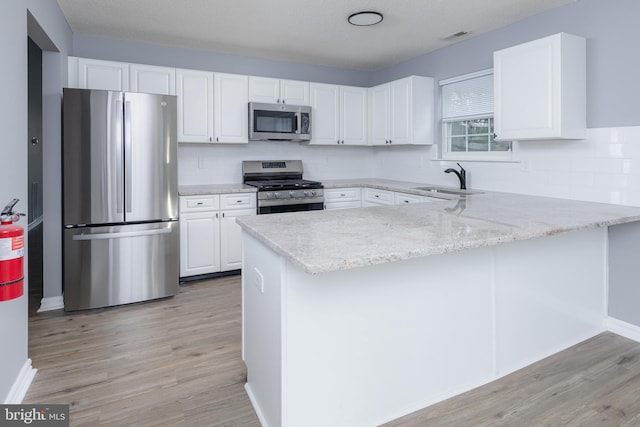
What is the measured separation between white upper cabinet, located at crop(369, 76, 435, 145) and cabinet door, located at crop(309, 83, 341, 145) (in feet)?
1.84

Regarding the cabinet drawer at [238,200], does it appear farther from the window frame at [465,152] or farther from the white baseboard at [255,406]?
the white baseboard at [255,406]

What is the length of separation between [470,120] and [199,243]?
3.03 m

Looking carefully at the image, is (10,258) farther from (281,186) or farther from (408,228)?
(281,186)

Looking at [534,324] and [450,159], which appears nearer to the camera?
[534,324]

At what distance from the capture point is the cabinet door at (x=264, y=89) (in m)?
4.33

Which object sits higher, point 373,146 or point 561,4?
point 561,4

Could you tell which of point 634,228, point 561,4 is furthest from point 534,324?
point 561,4

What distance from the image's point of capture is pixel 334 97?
15.8 ft

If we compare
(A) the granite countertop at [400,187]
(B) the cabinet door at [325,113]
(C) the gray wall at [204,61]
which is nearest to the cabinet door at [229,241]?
(A) the granite countertop at [400,187]

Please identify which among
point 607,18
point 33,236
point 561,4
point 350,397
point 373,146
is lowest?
point 350,397

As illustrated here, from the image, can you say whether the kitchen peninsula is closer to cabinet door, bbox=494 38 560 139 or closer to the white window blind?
cabinet door, bbox=494 38 560 139

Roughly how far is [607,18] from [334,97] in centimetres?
275

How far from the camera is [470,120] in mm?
4113

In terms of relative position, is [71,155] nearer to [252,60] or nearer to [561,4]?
[252,60]
